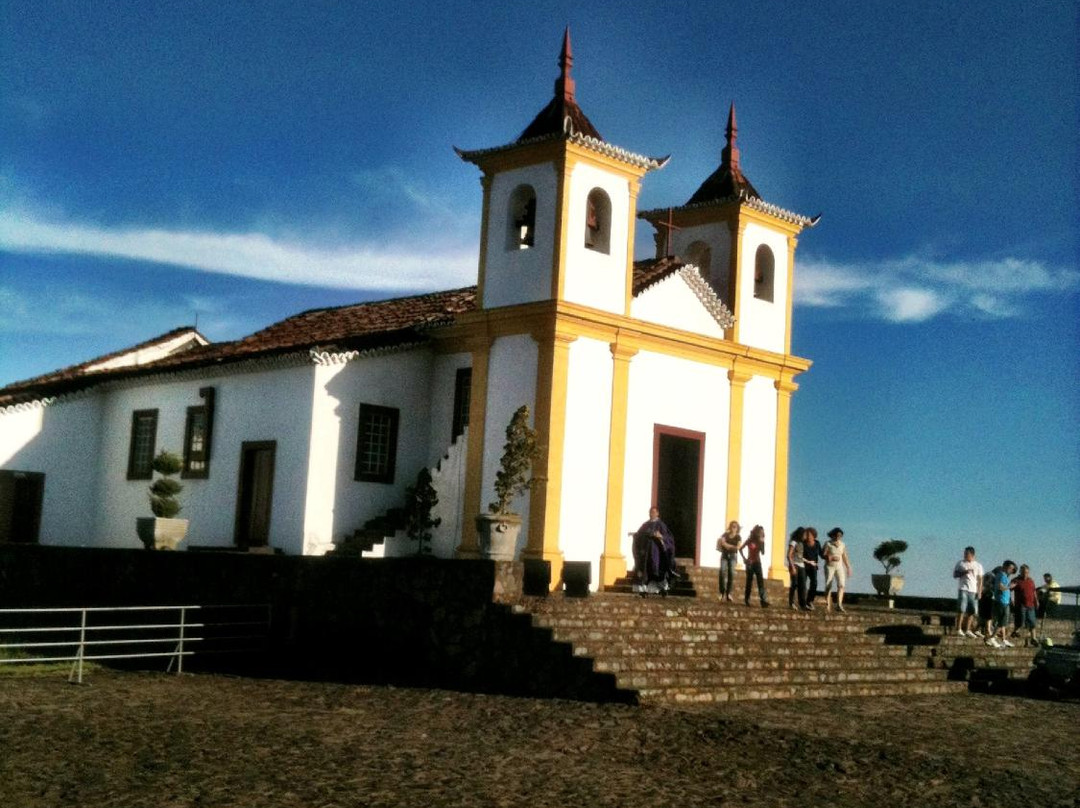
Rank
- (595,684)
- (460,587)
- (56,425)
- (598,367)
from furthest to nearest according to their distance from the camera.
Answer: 1. (56,425)
2. (598,367)
3. (460,587)
4. (595,684)

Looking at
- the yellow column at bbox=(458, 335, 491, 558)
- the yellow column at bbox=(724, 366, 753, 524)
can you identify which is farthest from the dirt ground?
→ the yellow column at bbox=(724, 366, 753, 524)

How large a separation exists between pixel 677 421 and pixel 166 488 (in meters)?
9.03

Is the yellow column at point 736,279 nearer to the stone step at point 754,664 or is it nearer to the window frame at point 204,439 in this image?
the stone step at point 754,664

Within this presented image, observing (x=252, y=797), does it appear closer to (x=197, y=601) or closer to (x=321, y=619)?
(x=321, y=619)

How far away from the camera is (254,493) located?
23.5 meters

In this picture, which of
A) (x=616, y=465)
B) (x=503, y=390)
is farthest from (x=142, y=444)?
(x=616, y=465)

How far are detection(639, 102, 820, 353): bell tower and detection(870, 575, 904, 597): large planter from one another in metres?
8.02

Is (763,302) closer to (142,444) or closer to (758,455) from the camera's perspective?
(758,455)

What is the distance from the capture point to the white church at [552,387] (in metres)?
21.5

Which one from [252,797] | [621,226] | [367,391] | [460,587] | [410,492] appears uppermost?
[621,226]

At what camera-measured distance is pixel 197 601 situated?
19703mm

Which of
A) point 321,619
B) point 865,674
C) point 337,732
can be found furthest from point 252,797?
point 865,674

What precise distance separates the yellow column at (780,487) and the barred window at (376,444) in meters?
7.13

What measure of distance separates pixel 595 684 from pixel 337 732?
3.52 metres
